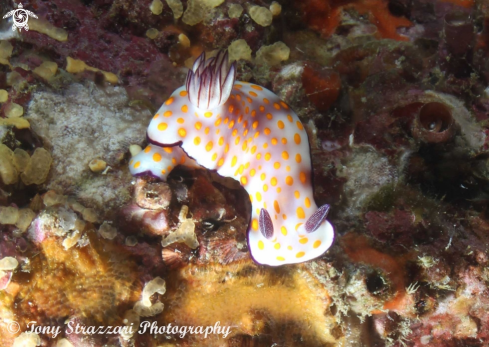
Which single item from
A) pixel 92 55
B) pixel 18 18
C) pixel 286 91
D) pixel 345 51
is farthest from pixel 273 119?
pixel 18 18

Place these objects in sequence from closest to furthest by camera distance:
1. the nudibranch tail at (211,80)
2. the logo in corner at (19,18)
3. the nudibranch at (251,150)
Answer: the nudibranch tail at (211,80), the nudibranch at (251,150), the logo in corner at (19,18)

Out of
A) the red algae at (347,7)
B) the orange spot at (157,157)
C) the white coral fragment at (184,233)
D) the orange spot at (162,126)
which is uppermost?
the red algae at (347,7)

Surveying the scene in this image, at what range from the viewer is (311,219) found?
2.86 m

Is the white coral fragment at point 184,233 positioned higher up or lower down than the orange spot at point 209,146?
lower down

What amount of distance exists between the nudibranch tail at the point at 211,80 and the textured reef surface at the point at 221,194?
0.42ft

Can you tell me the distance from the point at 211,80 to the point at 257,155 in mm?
826

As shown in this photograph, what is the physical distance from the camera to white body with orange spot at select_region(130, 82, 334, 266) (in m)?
3.10

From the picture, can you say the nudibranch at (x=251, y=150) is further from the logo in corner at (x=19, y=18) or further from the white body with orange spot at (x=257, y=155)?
the logo in corner at (x=19, y=18)

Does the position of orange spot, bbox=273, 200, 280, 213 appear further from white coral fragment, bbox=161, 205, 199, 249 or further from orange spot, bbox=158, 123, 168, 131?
orange spot, bbox=158, 123, 168, 131

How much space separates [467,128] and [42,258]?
4.39 meters

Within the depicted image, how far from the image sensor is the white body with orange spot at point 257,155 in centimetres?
310

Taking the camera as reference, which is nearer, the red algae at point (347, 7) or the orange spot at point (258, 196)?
the orange spot at point (258, 196)

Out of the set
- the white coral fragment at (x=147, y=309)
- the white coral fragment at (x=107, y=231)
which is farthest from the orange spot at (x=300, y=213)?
the white coral fragment at (x=107, y=231)

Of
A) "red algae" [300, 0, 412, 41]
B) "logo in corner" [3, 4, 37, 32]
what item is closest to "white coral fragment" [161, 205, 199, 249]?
"logo in corner" [3, 4, 37, 32]
